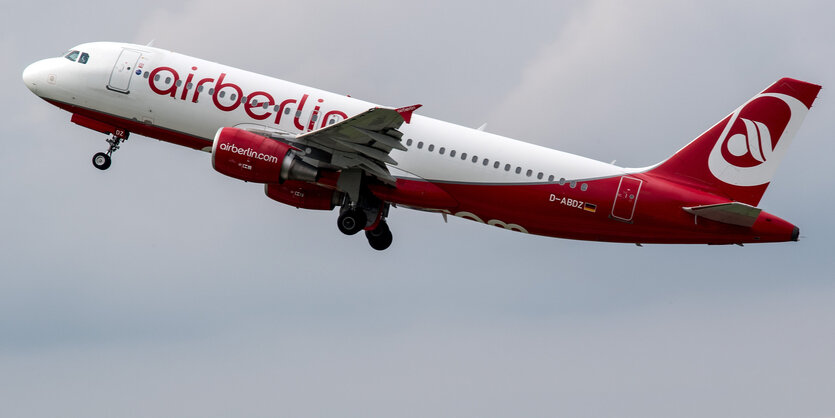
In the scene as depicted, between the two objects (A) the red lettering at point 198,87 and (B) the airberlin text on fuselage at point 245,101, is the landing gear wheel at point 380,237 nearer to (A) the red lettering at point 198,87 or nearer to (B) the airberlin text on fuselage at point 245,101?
(B) the airberlin text on fuselage at point 245,101

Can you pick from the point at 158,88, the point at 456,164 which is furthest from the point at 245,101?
the point at 456,164

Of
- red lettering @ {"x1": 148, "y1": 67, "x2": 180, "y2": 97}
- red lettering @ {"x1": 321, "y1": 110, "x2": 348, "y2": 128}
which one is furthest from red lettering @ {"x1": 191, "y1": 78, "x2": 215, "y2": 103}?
red lettering @ {"x1": 321, "y1": 110, "x2": 348, "y2": 128}

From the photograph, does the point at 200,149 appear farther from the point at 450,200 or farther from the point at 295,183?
the point at 450,200

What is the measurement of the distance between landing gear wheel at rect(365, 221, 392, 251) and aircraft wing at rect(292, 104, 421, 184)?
16.5 ft

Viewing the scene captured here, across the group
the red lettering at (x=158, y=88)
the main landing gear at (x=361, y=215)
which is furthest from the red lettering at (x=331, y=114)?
the red lettering at (x=158, y=88)

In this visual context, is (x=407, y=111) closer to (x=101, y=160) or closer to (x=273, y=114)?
(x=273, y=114)

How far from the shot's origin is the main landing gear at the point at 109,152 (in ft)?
182

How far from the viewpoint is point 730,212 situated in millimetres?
49688

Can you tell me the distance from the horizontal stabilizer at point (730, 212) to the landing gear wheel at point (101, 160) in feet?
86.8

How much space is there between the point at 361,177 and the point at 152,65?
10863 mm

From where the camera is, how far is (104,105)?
179 ft

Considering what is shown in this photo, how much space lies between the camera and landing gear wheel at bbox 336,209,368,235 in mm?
52844

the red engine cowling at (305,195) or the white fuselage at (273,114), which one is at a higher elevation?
the white fuselage at (273,114)

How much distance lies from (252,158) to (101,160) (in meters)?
10.0
